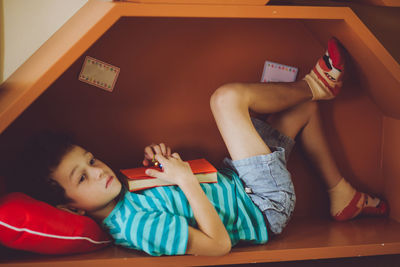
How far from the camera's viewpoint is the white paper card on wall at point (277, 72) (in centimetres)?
152

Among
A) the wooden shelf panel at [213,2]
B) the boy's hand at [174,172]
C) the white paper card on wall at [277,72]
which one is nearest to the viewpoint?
the wooden shelf panel at [213,2]

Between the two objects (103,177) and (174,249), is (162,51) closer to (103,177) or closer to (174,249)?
(103,177)

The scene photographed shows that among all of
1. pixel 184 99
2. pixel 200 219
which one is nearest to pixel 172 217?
pixel 200 219

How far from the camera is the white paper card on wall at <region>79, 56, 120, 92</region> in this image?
1398 mm

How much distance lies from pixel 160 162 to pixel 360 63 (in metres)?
0.74

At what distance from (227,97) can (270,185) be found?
0.31m

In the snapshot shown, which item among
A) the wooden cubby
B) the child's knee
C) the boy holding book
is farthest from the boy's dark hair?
the child's knee

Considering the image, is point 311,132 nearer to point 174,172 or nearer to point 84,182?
point 174,172

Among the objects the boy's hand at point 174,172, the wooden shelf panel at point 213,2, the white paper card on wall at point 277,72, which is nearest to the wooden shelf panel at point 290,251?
the boy's hand at point 174,172

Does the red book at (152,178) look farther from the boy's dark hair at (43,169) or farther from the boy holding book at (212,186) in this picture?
the boy's dark hair at (43,169)

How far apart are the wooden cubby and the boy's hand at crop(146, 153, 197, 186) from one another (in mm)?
259

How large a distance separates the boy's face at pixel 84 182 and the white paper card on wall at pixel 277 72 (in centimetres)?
70

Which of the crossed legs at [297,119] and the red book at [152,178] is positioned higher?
the crossed legs at [297,119]

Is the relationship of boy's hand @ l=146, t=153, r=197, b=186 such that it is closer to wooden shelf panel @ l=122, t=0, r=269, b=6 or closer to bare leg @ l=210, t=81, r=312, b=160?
bare leg @ l=210, t=81, r=312, b=160
